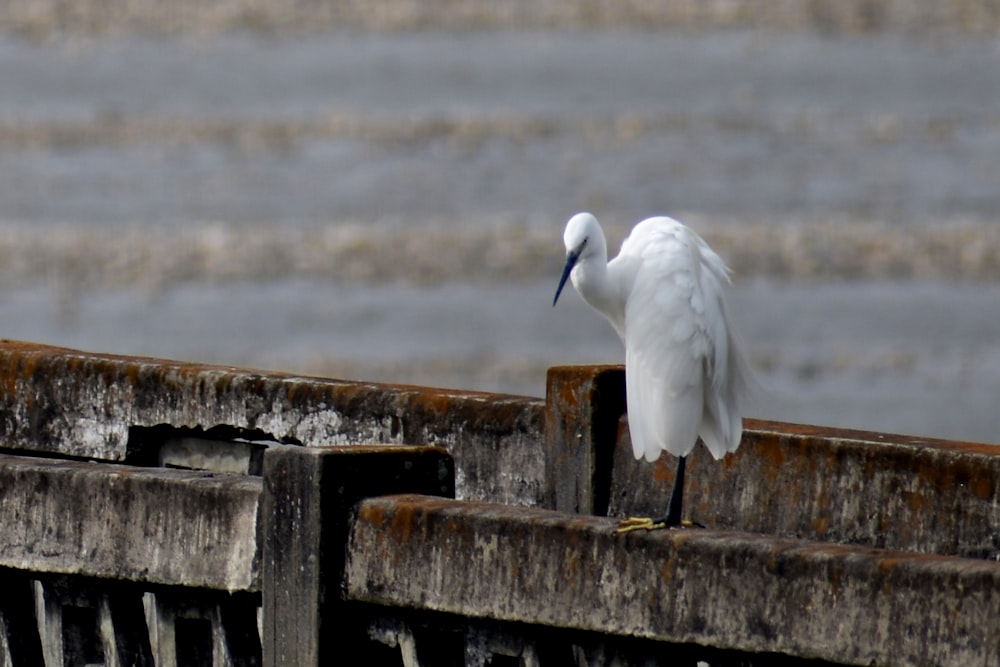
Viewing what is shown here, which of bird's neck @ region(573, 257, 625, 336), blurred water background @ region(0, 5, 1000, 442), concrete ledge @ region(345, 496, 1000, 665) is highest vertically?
blurred water background @ region(0, 5, 1000, 442)

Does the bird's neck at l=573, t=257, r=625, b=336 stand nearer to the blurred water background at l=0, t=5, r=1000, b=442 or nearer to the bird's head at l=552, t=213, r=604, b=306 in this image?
the bird's head at l=552, t=213, r=604, b=306

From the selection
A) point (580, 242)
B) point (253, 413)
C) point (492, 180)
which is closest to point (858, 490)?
point (580, 242)

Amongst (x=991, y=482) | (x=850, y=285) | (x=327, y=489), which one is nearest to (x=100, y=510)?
(x=327, y=489)

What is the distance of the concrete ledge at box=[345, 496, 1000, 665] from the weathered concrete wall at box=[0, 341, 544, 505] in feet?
4.73

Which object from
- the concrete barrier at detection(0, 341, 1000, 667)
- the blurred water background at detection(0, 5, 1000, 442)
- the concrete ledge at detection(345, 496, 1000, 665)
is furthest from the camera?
the blurred water background at detection(0, 5, 1000, 442)

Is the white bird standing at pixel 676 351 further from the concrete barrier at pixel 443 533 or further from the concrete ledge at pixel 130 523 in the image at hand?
the concrete ledge at pixel 130 523

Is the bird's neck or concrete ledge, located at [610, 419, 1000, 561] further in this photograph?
the bird's neck

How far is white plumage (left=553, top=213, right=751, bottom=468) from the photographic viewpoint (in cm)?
477

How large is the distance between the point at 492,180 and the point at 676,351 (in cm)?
1583

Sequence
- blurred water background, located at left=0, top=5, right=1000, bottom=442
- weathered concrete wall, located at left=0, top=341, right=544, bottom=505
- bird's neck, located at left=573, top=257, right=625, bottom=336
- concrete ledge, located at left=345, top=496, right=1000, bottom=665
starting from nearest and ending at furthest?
concrete ledge, located at left=345, top=496, right=1000, bottom=665, bird's neck, located at left=573, top=257, right=625, bottom=336, weathered concrete wall, located at left=0, top=341, right=544, bottom=505, blurred water background, located at left=0, top=5, right=1000, bottom=442

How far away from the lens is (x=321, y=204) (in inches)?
795

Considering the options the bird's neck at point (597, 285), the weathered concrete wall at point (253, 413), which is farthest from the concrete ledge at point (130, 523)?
the bird's neck at point (597, 285)

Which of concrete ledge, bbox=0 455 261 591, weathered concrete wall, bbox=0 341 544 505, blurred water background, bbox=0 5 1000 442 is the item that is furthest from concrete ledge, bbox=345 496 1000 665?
blurred water background, bbox=0 5 1000 442

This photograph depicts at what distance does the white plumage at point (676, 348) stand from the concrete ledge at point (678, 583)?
1026mm
